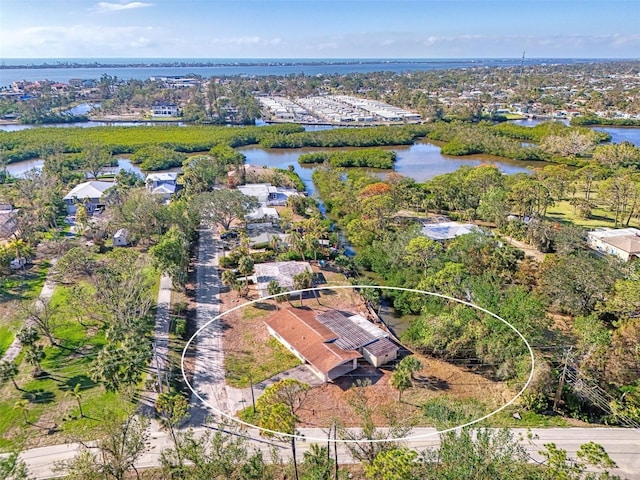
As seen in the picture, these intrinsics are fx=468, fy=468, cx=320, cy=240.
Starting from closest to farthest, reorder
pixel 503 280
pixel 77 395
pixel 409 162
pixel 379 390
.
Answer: pixel 77 395, pixel 379 390, pixel 503 280, pixel 409 162

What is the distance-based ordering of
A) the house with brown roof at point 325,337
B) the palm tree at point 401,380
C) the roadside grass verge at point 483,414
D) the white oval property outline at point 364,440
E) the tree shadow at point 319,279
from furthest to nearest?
the tree shadow at point 319,279 → the house with brown roof at point 325,337 → the palm tree at point 401,380 → the roadside grass verge at point 483,414 → the white oval property outline at point 364,440

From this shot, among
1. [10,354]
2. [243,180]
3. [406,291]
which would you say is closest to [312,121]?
[243,180]

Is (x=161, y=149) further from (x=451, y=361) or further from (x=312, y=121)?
(x=451, y=361)

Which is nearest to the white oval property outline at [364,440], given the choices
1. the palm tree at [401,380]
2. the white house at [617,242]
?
the palm tree at [401,380]

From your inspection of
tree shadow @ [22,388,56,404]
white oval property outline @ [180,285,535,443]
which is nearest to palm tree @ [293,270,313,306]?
white oval property outline @ [180,285,535,443]

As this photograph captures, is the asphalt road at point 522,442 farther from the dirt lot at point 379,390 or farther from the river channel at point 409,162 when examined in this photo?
the river channel at point 409,162

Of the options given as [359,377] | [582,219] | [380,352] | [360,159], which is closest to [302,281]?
[380,352]

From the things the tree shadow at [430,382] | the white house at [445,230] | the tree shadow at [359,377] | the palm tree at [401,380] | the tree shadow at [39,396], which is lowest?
the tree shadow at [430,382]

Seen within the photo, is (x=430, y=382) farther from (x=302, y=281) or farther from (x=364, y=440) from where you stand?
(x=302, y=281)
